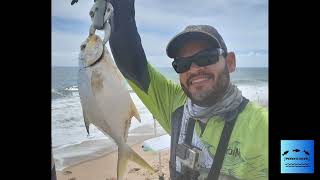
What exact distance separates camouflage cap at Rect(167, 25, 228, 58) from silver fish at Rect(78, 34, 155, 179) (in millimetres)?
431

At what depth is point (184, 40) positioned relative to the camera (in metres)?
3.34

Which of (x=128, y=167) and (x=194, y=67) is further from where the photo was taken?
(x=128, y=167)

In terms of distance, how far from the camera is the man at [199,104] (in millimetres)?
3289

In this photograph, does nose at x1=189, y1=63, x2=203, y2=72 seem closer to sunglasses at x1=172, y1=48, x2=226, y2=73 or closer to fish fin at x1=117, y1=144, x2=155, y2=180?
sunglasses at x1=172, y1=48, x2=226, y2=73

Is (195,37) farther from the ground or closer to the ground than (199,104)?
farther from the ground

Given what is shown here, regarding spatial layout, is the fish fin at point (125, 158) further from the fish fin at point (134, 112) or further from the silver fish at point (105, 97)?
the fish fin at point (134, 112)

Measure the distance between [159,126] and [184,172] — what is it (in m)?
0.38

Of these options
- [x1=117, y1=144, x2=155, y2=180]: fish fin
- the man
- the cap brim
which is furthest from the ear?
[x1=117, y1=144, x2=155, y2=180]: fish fin

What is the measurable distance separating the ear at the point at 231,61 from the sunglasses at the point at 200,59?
0.15ft

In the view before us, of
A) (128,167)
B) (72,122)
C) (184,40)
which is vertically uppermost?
(184,40)

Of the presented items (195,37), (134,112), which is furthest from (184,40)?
(134,112)
